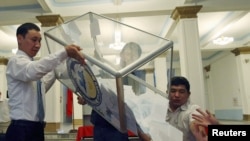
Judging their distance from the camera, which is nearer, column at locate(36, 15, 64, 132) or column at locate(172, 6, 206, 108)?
column at locate(172, 6, 206, 108)

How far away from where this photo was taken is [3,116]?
5855 mm

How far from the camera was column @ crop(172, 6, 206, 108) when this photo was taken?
16.9 ft

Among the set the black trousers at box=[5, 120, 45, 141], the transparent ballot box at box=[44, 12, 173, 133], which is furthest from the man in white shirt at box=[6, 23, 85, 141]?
the transparent ballot box at box=[44, 12, 173, 133]

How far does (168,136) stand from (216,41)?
301 inches

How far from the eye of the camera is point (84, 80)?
120 centimetres

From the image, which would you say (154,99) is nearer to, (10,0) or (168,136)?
(168,136)

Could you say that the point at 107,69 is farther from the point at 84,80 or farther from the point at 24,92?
the point at 24,92

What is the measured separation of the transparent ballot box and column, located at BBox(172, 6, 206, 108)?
394 centimetres

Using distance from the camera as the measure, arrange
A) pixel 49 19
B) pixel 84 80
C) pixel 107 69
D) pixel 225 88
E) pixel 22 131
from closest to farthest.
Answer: pixel 107 69, pixel 84 80, pixel 22 131, pixel 49 19, pixel 225 88

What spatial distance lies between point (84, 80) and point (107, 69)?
221 millimetres

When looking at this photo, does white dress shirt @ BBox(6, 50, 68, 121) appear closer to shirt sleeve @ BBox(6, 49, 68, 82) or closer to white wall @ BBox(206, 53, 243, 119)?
shirt sleeve @ BBox(6, 49, 68, 82)

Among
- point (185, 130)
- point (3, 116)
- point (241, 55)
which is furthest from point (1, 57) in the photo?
point (185, 130)

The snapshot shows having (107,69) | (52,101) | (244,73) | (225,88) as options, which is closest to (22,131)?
(107,69)

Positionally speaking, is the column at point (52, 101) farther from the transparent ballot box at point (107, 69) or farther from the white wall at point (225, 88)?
the white wall at point (225, 88)
